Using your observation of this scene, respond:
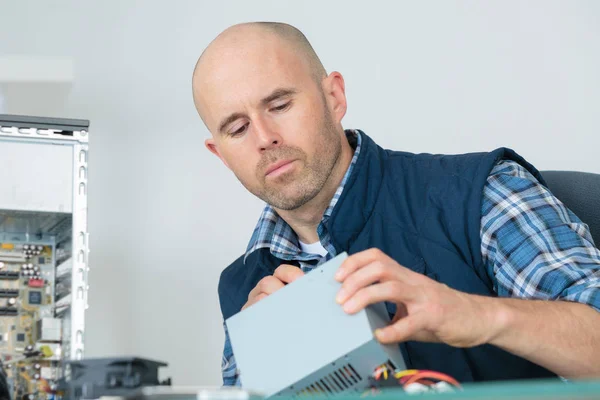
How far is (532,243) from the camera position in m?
1.32

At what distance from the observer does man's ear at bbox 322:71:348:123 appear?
1.66m

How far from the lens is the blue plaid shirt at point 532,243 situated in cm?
124

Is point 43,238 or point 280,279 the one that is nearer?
point 280,279

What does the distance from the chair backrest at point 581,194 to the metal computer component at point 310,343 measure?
2.25ft

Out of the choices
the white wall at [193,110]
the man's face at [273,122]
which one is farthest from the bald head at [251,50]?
the white wall at [193,110]

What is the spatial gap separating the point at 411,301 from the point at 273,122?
610 millimetres

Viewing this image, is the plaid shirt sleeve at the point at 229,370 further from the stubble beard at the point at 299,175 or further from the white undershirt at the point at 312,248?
the stubble beard at the point at 299,175

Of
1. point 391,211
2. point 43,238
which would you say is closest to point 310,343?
point 391,211

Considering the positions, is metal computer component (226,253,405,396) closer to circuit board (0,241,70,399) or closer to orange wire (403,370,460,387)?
orange wire (403,370,460,387)

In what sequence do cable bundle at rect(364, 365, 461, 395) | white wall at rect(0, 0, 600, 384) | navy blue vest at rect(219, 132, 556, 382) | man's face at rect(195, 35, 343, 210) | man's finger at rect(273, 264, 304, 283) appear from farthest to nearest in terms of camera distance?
white wall at rect(0, 0, 600, 384), man's face at rect(195, 35, 343, 210), navy blue vest at rect(219, 132, 556, 382), man's finger at rect(273, 264, 304, 283), cable bundle at rect(364, 365, 461, 395)

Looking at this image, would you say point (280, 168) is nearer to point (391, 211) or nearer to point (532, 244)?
point (391, 211)

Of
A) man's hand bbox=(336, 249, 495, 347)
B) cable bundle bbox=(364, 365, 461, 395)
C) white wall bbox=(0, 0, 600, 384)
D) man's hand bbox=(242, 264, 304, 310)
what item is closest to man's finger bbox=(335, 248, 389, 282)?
man's hand bbox=(336, 249, 495, 347)

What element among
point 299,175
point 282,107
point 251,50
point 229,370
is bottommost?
point 229,370

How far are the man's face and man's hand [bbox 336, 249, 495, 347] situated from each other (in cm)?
52
